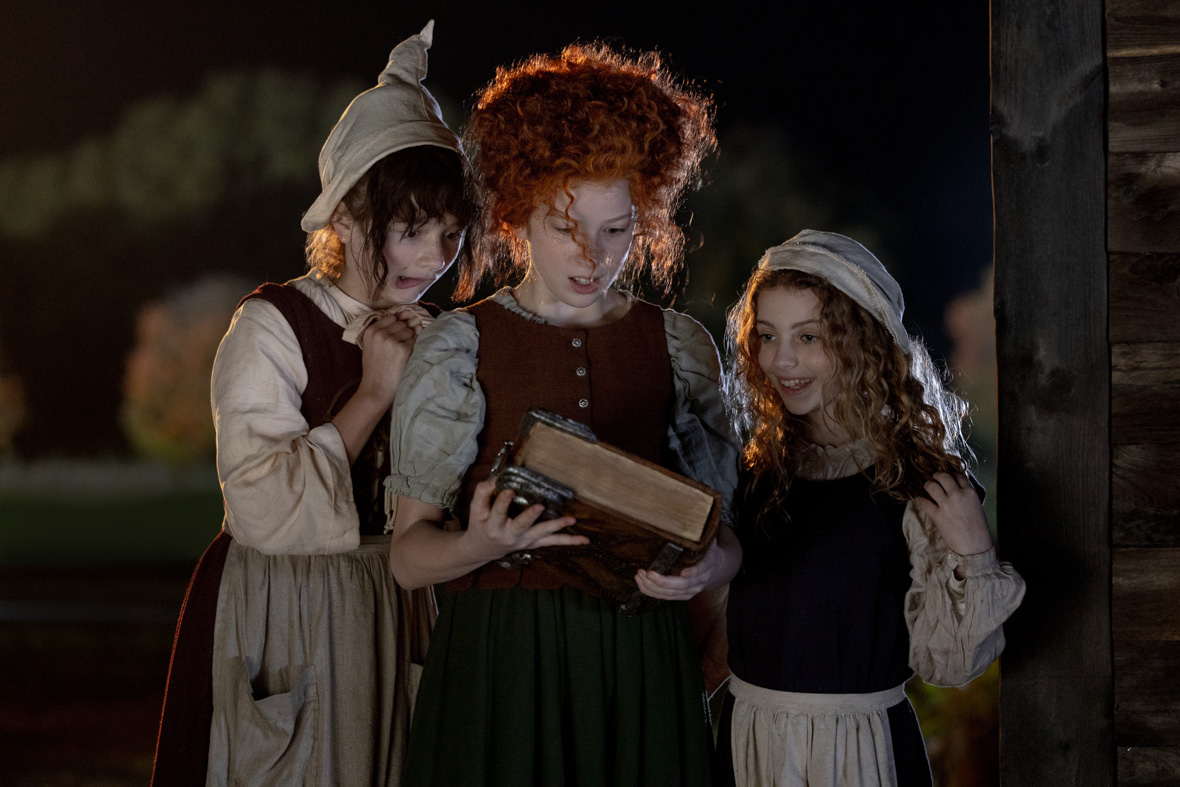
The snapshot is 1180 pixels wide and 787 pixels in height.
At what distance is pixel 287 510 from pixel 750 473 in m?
0.80

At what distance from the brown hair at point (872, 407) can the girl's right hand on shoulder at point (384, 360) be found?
594 mm

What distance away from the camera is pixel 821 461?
1.73 metres

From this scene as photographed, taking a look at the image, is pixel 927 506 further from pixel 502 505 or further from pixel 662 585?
pixel 502 505

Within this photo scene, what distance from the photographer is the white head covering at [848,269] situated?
5.29ft

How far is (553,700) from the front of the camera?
142 centimetres

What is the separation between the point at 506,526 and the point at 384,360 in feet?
1.85

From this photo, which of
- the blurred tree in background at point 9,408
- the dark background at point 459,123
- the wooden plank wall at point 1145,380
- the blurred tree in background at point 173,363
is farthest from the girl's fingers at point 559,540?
the blurred tree in background at point 9,408

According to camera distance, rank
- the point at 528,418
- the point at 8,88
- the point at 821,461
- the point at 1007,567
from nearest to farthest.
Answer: the point at 528,418 < the point at 1007,567 < the point at 821,461 < the point at 8,88

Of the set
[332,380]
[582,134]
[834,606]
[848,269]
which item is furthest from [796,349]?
[332,380]

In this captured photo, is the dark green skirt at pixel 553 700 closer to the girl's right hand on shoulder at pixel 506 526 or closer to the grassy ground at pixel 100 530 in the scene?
the girl's right hand on shoulder at pixel 506 526

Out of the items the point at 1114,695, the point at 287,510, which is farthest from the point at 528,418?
the point at 1114,695

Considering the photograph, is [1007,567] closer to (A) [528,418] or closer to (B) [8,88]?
(A) [528,418]

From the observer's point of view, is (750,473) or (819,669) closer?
(819,669)

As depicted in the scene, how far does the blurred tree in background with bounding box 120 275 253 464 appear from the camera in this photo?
11.8 feet
